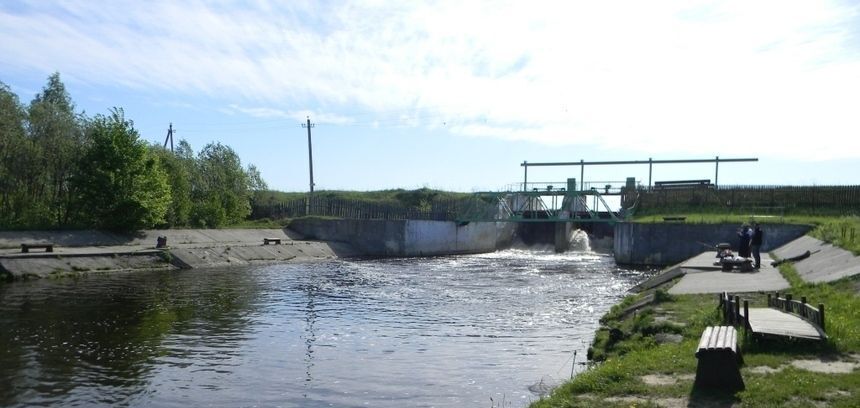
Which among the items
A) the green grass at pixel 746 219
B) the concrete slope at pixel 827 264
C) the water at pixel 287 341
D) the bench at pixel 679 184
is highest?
the bench at pixel 679 184

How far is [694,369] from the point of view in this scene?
12.5m

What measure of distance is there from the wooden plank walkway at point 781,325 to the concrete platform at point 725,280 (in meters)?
8.21

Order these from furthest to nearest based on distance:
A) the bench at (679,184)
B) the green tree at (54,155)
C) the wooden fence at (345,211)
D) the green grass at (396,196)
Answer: the green grass at (396,196), the wooden fence at (345,211), the bench at (679,184), the green tree at (54,155)

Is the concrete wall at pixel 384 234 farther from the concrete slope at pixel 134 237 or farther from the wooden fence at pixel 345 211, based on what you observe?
the concrete slope at pixel 134 237

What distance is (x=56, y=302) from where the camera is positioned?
95.2 feet

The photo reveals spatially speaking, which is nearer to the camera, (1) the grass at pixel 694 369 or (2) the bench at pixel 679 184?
(1) the grass at pixel 694 369

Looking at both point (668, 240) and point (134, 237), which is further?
point (668, 240)

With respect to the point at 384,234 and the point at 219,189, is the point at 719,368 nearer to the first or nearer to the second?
the point at 384,234

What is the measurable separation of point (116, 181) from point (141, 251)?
28.4ft

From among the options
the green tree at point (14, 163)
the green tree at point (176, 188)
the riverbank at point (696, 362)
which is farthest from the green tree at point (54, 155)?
the riverbank at point (696, 362)

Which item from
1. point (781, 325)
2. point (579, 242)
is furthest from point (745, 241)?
point (579, 242)

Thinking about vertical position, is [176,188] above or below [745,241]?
above

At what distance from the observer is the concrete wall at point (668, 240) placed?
180 ft

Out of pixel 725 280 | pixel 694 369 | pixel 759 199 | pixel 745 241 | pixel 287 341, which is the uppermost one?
pixel 759 199
